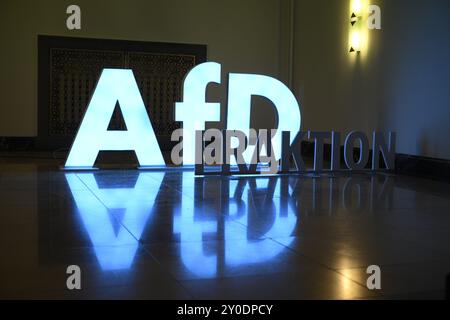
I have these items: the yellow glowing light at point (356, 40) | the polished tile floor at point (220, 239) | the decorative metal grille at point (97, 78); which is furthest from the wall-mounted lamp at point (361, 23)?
the decorative metal grille at point (97, 78)

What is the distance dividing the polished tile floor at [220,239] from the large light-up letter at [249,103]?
100 centimetres

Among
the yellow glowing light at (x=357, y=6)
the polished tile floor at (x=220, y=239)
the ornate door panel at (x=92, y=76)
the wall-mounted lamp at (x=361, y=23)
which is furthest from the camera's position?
the ornate door panel at (x=92, y=76)

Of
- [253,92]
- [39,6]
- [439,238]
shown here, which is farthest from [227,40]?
[439,238]

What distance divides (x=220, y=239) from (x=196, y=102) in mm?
3510

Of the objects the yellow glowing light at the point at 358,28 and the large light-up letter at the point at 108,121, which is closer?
the large light-up letter at the point at 108,121

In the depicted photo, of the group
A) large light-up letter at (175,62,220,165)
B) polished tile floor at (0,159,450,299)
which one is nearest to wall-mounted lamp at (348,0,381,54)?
large light-up letter at (175,62,220,165)

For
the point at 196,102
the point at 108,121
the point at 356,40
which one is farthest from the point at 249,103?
the point at 356,40

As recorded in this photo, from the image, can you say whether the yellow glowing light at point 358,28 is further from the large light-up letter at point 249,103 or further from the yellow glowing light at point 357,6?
the large light-up letter at point 249,103

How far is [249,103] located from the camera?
6645 millimetres

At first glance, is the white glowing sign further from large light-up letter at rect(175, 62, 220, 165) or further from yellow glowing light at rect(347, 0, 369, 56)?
yellow glowing light at rect(347, 0, 369, 56)

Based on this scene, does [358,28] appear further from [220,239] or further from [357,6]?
[220,239]

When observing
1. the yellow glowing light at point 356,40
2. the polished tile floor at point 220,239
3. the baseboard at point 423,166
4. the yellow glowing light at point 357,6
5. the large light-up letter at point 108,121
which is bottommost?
the polished tile floor at point 220,239

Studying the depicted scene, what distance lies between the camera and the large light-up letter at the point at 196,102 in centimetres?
666

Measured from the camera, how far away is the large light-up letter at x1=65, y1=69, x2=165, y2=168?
652 cm
